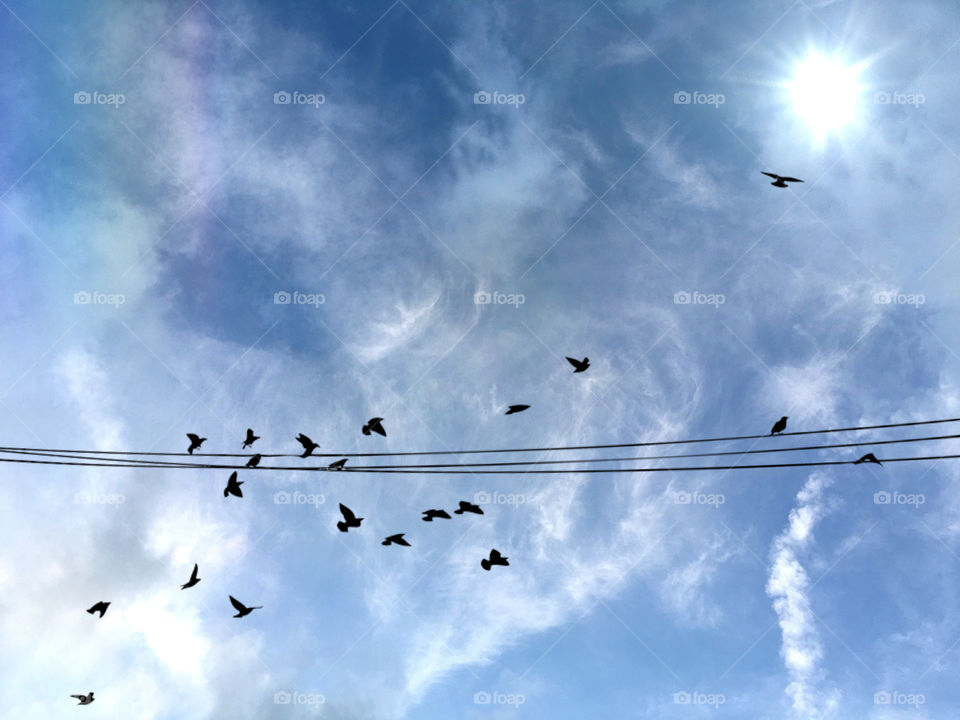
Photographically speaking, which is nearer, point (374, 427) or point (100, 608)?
point (374, 427)

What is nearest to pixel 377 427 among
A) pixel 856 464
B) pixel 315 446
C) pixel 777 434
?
pixel 315 446

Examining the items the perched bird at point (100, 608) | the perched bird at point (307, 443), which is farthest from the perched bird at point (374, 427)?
the perched bird at point (100, 608)

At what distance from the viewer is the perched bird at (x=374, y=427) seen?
1973 cm

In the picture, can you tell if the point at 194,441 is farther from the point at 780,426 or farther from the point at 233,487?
the point at 780,426

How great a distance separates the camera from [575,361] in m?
20.4

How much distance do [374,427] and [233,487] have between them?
5.30 m

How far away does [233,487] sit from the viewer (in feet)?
67.0

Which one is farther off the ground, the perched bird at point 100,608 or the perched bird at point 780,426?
the perched bird at point 780,426

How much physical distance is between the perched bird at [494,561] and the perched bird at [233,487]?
8327 millimetres

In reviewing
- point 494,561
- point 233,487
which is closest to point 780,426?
point 494,561

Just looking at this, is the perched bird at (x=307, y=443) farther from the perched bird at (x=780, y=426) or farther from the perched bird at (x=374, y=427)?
the perched bird at (x=780, y=426)

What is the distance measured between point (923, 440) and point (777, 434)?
3489 millimetres

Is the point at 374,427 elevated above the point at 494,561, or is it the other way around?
the point at 374,427

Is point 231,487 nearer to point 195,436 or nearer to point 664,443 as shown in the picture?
point 195,436
